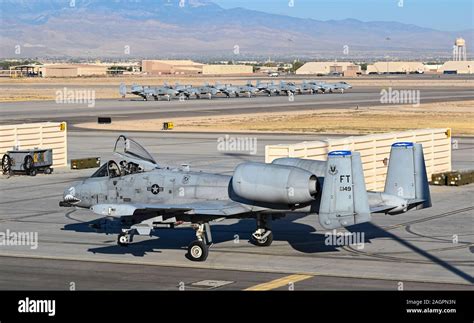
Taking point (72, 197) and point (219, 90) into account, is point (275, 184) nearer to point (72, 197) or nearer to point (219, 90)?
point (72, 197)

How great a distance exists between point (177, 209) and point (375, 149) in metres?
18.6

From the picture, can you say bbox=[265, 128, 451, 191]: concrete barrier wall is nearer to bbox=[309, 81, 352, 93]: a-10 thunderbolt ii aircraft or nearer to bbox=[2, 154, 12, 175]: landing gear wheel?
bbox=[2, 154, 12, 175]: landing gear wheel

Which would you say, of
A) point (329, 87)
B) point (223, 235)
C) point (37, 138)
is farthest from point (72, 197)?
point (329, 87)

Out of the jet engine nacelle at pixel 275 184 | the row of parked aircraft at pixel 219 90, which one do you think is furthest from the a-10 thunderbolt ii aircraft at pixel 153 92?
the jet engine nacelle at pixel 275 184

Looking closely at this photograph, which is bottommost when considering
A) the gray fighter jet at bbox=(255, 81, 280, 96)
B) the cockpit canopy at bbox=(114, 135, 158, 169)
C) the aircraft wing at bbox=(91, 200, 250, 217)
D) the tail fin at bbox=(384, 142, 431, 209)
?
the aircraft wing at bbox=(91, 200, 250, 217)

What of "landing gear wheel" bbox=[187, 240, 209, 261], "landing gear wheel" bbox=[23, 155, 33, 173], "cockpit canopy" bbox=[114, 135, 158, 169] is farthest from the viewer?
"landing gear wheel" bbox=[23, 155, 33, 173]

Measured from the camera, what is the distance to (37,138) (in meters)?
52.2

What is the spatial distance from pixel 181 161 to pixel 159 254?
26157 millimetres

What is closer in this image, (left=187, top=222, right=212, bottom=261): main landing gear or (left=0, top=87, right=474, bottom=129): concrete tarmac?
(left=187, top=222, right=212, bottom=261): main landing gear

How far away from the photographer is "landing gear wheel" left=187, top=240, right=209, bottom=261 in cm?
2672

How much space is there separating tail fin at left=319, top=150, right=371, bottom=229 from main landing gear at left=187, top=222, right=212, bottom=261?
381 cm

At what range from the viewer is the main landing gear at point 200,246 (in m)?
26.7

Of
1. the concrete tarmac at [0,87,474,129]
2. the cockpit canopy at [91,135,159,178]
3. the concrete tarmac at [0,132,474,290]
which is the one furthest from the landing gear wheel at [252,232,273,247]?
the concrete tarmac at [0,87,474,129]
